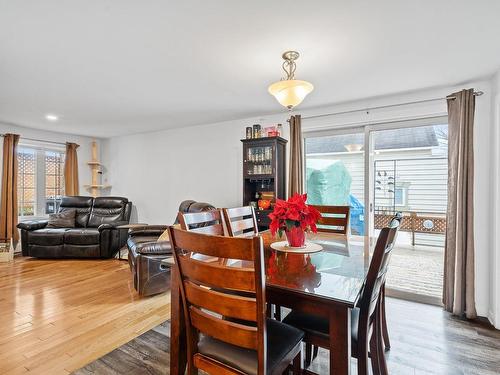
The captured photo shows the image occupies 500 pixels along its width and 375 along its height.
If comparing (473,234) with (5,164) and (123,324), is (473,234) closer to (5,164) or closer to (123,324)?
(123,324)

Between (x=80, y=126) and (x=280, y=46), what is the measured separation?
4.35 meters

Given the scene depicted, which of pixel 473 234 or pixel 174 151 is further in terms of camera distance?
pixel 174 151

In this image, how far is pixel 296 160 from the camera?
3639mm

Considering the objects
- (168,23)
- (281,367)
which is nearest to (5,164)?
(168,23)

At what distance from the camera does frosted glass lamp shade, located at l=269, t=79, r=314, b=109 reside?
1948mm

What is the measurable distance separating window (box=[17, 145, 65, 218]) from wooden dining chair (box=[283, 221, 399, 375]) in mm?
5777

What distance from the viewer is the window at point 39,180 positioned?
16.5 feet

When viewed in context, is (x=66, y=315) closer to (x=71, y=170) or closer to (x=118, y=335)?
(x=118, y=335)

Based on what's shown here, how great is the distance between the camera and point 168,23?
1.79 m

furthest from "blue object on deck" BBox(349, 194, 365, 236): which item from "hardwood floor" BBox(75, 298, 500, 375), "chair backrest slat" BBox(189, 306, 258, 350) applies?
"chair backrest slat" BBox(189, 306, 258, 350)

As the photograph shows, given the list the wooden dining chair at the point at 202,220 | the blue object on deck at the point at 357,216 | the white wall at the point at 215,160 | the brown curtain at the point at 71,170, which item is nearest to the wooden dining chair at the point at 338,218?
the wooden dining chair at the point at 202,220

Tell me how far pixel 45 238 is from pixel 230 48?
4.41 metres

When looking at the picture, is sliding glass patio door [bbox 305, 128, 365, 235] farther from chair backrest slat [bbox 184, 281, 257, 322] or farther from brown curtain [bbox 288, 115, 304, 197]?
chair backrest slat [bbox 184, 281, 257, 322]

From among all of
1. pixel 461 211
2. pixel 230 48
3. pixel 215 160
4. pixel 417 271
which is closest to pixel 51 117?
pixel 215 160
